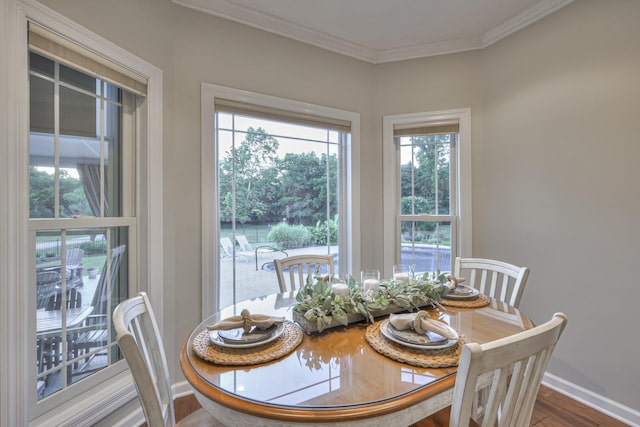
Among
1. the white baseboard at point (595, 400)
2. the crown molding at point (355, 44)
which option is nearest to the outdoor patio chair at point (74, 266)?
the crown molding at point (355, 44)

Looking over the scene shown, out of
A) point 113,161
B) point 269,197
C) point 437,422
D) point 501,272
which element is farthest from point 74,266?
point 501,272

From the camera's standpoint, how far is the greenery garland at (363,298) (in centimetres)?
123

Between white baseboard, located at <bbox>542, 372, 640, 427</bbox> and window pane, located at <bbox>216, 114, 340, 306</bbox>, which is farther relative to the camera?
window pane, located at <bbox>216, 114, 340, 306</bbox>

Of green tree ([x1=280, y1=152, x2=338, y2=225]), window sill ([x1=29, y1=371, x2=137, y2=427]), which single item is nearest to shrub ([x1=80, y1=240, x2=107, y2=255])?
window sill ([x1=29, y1=371, x2=137, y2=427])

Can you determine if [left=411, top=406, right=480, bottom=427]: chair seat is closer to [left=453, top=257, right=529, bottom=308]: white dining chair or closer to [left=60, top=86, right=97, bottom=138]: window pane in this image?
[left=453, top=257, right=529, bottom=308]: white dining chair

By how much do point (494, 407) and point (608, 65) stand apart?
2.23 m

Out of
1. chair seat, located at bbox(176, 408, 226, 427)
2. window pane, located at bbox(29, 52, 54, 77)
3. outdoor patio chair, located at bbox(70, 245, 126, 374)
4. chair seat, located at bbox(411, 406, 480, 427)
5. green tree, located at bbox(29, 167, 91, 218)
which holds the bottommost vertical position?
chair seat, located at bbox(176, 408, 226, 427)

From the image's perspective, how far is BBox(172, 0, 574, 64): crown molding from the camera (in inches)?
84.7

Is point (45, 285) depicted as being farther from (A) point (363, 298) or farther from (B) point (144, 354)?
(A) point (363, 298)

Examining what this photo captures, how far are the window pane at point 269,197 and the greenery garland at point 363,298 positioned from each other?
1054 millimetres

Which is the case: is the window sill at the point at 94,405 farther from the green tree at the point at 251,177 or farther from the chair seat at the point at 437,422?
the chair seat at the point at 437,422

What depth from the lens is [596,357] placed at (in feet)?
6.44

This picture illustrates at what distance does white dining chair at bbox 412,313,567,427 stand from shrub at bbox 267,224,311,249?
1920 mm

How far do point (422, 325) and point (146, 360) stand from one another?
3.25 feet
